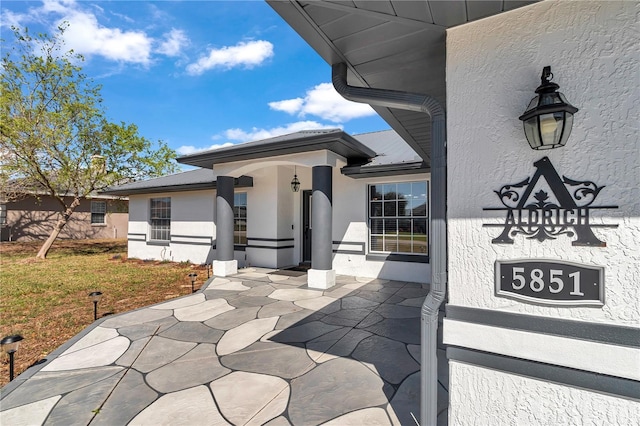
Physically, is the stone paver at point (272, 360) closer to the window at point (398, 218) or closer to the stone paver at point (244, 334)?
the stone paver at point (244, 334)

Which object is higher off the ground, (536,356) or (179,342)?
(536,356)

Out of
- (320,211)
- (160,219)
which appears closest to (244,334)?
(320,211)

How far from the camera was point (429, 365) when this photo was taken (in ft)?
6.25

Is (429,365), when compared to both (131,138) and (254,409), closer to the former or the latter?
(254,409)

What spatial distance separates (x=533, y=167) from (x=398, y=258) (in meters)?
5.61

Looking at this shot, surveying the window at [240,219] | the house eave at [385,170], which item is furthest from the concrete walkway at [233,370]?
the window at [240,219]

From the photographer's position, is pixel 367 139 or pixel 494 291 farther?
pixel 367 139

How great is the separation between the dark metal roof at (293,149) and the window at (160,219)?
13.8ft

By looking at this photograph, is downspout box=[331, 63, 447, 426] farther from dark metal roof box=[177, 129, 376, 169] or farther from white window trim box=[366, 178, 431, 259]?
white window trim box=[366, 178, 431, 259]

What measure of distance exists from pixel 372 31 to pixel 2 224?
76.7 ft

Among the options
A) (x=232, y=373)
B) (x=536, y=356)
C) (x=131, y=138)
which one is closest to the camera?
(x=536, y=356)

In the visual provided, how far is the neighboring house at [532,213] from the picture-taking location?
4.71 feet

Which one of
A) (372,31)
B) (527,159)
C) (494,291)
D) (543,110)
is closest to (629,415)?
(494,291)

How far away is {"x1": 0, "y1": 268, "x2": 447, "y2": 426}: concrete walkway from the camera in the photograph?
2248 mm
